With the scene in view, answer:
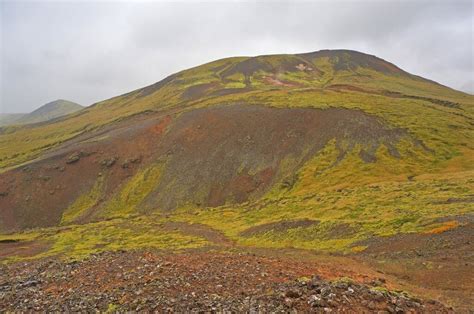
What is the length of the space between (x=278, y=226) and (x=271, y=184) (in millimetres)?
21987

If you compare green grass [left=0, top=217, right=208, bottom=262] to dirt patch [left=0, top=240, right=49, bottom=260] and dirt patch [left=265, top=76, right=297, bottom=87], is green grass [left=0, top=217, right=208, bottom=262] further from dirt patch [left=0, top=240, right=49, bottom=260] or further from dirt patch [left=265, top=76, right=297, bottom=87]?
dirt patch [left=265, top=76, right=297, bottom=87]

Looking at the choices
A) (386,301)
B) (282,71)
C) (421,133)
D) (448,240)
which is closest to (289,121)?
(421,133)

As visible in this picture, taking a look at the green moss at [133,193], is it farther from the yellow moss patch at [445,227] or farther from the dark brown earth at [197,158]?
the yellow moss patch at [445,227]

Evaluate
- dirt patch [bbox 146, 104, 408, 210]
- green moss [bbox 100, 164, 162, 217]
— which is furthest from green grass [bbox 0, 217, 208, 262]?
dirt patch [bbox 146, 104, 408, 210]

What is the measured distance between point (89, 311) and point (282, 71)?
160m

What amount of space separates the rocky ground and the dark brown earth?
128ft

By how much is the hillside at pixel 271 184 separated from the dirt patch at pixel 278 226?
0.26 metres

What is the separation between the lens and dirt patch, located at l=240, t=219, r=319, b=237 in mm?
45219

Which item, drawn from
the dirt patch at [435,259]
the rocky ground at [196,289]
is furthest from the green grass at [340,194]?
the rocky ground at [196,289]

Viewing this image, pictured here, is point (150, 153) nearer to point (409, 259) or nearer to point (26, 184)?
point (26, 184)

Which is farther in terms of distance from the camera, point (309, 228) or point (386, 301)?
point (309, 228)

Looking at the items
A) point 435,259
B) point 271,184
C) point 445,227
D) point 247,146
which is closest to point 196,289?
point 435,259

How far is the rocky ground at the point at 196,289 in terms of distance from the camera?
59.5 ft

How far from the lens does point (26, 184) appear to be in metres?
81.8
